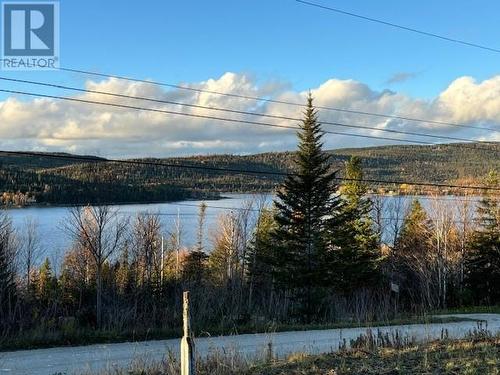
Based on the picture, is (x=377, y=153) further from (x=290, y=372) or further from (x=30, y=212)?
(x=290, y=372)

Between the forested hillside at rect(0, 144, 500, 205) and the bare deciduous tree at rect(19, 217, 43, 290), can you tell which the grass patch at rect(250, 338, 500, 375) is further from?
the bare deciduous tree at rect(19, 217, 43, 290)

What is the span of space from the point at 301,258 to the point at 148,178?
2179 centimetres

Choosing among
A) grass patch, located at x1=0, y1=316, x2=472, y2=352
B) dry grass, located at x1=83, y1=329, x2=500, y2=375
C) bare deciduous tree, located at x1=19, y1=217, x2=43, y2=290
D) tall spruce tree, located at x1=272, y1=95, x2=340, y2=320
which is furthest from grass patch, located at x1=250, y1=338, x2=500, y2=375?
bare deciduous tree, located at x1=19, y1=217, x2=43, y2=290

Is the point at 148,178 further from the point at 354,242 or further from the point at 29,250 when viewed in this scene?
the point at 354,242

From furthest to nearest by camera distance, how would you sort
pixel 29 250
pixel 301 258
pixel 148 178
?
1. pixel 148 178
2. pixel 29 250
3. pixel 301 258

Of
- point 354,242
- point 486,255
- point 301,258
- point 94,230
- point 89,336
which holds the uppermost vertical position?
point 94,230

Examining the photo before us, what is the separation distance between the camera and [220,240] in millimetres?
66250

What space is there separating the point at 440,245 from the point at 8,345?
1858 inches

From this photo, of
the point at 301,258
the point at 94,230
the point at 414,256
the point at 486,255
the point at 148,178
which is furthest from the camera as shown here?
the point at 148,178

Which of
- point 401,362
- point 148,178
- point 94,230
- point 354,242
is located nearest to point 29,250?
point 94,230

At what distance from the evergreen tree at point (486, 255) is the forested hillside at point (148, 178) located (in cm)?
579

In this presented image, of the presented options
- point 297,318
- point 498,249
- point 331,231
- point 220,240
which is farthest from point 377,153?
point 297,318

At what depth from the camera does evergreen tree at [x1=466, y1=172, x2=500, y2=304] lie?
48.6 meters

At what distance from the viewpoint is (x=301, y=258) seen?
39.0 metres
